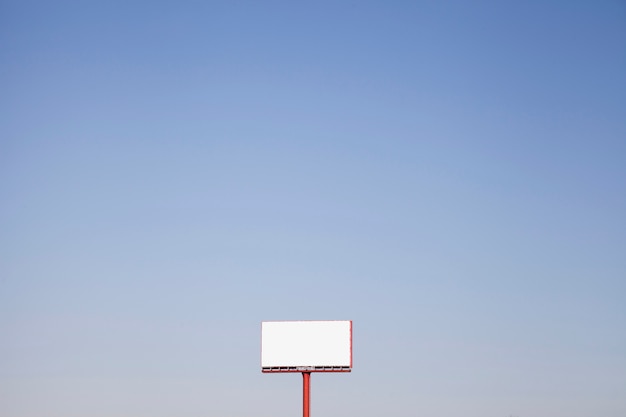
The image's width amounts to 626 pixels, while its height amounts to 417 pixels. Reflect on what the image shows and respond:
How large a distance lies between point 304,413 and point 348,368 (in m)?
5.36

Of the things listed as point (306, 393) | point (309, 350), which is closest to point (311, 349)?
point (309, 350)

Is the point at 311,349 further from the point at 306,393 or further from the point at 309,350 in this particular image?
→ the point at 306,393

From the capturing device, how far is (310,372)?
411 ft

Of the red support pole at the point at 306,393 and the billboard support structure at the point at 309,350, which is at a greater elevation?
the billboard support structure at the point at 309,350

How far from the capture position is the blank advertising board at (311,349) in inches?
4906

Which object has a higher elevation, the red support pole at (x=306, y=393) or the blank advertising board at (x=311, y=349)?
the blank advertising board at (x=311, y=349)

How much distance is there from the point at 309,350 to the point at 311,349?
19 centimetres

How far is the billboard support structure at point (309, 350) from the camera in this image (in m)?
125

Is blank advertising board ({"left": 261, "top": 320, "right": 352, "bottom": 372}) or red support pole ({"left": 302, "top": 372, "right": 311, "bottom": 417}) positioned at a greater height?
blank advertising board ({"left": 261, "top": 320, "right": 352, "bottom": 372})

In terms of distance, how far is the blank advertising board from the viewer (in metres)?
125

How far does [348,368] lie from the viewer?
410ft

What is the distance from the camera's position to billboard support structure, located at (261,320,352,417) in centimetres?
12462

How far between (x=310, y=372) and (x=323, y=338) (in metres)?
3.10

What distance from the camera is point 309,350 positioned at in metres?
125
